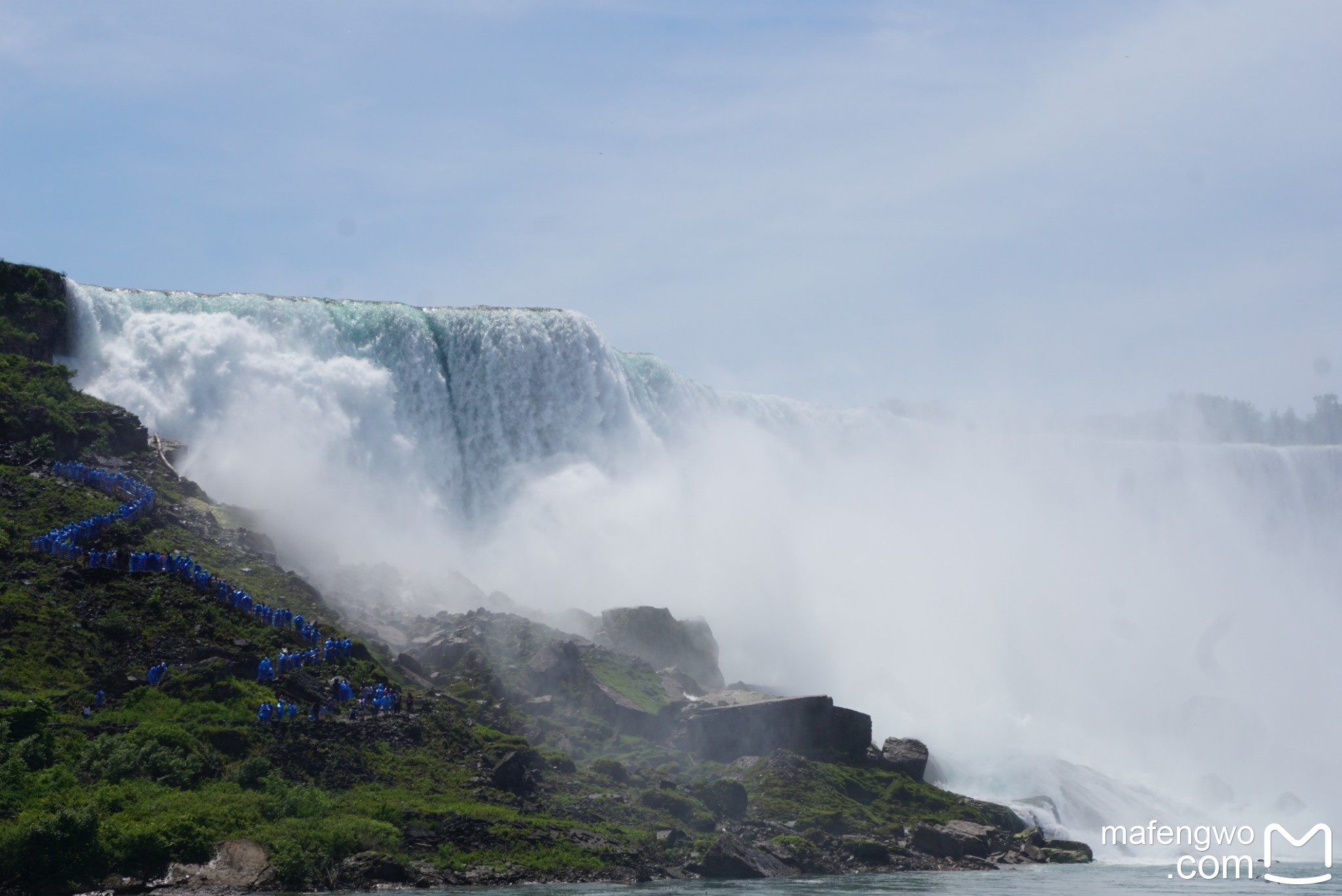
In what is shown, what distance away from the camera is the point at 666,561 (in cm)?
7038

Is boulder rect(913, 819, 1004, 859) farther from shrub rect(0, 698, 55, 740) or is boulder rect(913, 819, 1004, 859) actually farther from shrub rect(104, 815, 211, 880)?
shrub rect(0, 698, 55, 740)

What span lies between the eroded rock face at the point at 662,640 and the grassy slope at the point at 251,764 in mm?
7840

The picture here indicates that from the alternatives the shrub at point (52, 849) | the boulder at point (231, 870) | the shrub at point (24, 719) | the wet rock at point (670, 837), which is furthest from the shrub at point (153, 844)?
the wet rock at point (670, 837)

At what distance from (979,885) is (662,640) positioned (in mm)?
24466

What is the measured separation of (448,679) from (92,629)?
13807 mm

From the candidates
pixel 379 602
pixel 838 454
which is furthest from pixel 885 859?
pixel 838 454

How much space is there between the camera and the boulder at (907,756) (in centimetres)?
5059

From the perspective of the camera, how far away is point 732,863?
1448 inches

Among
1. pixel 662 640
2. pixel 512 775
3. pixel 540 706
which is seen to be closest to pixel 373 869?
pixel 512 775

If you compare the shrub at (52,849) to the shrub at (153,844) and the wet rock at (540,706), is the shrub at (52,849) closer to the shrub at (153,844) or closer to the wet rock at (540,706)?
the shrub at (153,844)

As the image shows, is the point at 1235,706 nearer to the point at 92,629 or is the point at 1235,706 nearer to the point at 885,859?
the point at 885,859
